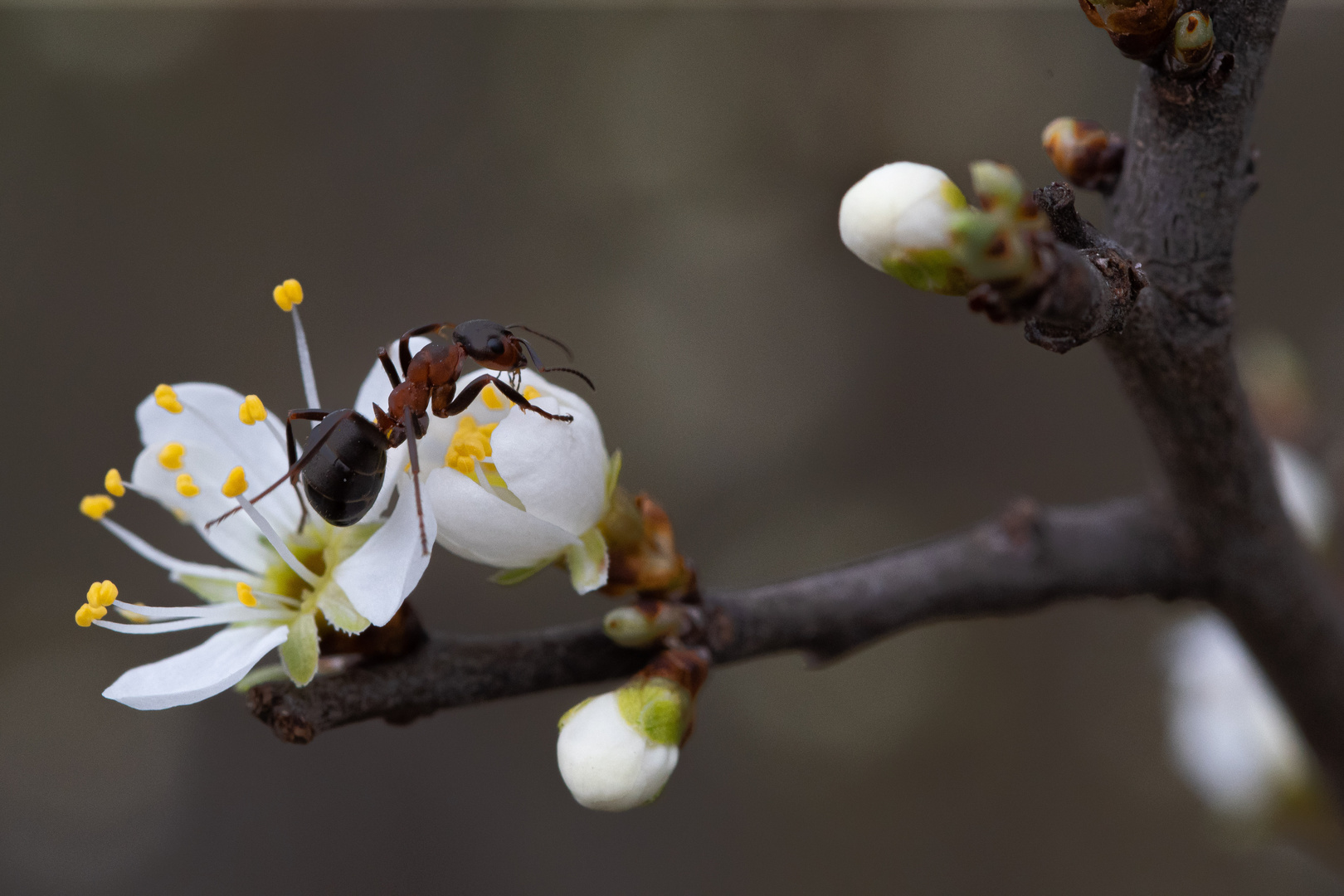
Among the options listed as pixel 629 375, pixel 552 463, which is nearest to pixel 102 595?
pixel 552 463

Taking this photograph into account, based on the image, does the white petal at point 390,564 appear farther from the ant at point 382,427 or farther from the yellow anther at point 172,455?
the yellow anther at point 172,455

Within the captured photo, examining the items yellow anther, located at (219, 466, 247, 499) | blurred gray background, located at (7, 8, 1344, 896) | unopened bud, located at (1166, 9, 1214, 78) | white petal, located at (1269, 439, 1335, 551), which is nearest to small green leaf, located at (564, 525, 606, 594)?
yellow anther, located at (219, 466, 247, 499)

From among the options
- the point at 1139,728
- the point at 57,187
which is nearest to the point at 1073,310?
the point at 1139,728

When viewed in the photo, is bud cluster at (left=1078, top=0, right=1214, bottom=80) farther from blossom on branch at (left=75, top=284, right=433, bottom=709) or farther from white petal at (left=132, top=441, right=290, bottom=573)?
white petal at (left=132, top=441, right=290, bottom=573)

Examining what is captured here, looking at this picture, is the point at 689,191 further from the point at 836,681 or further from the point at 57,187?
the point at 57,187

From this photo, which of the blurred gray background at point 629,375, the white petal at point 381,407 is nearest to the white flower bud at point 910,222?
the white petal at point 381,407

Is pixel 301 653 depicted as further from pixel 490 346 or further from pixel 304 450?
pixel 490 346
